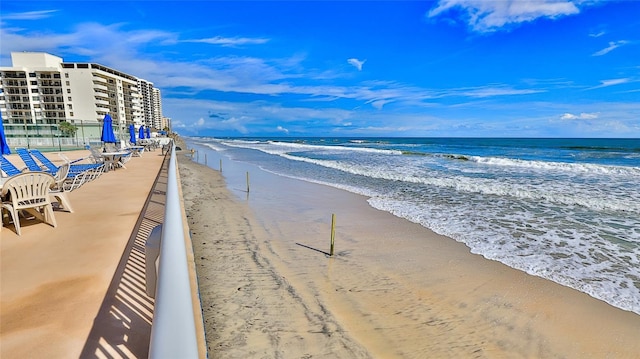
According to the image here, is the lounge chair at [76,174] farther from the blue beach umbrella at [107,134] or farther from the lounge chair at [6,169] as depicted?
the blue beach umbrella at [107,134]

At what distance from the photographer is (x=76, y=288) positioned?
3348 mm

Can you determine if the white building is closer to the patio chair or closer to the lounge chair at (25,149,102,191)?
the lounge chair at (25,149,102,191)

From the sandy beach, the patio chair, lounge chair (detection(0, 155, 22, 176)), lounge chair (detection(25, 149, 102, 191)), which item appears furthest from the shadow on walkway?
lounge chair (detection(0, 155, 22, 176))

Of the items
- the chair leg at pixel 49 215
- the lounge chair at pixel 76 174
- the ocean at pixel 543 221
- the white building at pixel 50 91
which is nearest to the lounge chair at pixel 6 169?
the lounge chair at pixel 76 174

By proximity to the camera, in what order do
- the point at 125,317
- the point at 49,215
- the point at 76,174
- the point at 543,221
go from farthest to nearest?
the point at 76,174
the point at 543,221
the point at 49,215
the point at 125,317

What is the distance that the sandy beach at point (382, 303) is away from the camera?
10.6ft

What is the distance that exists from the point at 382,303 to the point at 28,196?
564cm

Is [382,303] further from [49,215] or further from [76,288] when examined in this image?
[49,215]

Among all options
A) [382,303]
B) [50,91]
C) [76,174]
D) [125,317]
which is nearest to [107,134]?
[76,174]

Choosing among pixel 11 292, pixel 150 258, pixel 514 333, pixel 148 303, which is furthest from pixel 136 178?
pixel 514 333

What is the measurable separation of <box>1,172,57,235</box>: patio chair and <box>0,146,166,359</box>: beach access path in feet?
0.74

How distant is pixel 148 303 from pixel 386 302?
2762 millimetres

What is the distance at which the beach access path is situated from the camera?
2.60 metres

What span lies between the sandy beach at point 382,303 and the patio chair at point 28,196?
246cm
